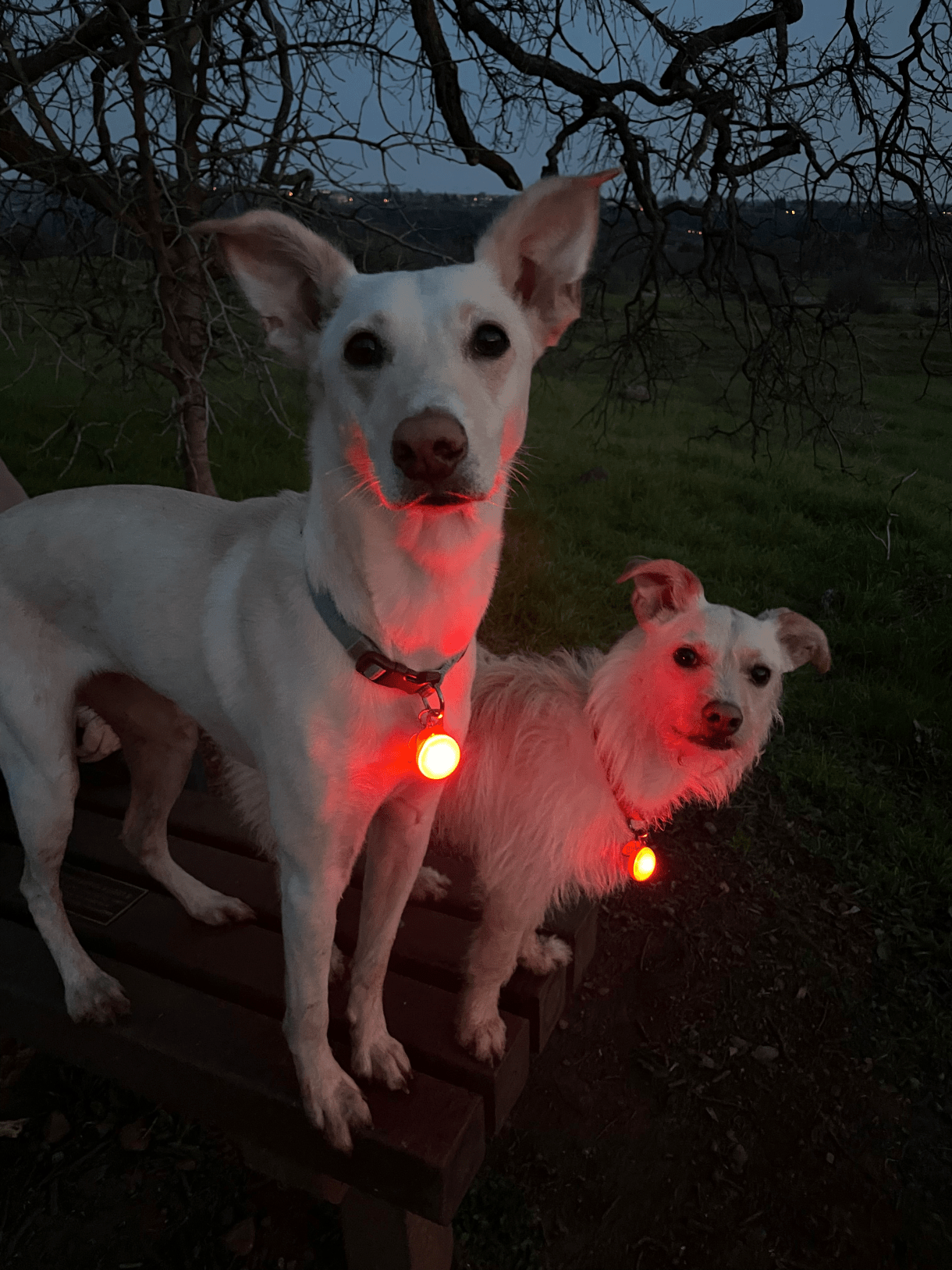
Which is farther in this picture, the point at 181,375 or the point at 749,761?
the point at 181,375

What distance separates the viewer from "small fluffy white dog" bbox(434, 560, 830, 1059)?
224cm

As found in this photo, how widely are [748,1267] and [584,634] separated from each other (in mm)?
3450

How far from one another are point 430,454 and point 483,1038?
5.58ft

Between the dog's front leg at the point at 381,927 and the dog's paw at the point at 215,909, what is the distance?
2.07ft

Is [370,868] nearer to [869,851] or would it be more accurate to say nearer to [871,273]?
[869,851]

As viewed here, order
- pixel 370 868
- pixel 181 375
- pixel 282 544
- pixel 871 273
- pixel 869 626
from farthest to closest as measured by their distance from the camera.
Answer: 1. pixel 869 626
2. pixel 871 273
3. pixel 181 375
4. pixel 370 868
5. pixel 282 544

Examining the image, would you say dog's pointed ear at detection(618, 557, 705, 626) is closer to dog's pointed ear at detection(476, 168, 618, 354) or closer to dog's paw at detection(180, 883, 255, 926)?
dog's pointed ear at detection(476, 168, 618, 354)

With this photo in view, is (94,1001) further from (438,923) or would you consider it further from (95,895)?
(438,923)

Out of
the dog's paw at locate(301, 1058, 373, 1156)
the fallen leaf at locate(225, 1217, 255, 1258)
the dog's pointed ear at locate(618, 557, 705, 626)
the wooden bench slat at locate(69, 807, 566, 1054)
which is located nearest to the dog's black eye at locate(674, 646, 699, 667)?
the dog's pointed ear at locate(618, 557, 705, 626)

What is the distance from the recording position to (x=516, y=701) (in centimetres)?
260

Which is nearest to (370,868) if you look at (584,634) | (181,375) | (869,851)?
(181,375)

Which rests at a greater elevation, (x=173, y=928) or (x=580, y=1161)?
(x=173, y=928)

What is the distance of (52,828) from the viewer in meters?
2.18

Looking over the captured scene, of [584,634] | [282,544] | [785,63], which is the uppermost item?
[785,63]
